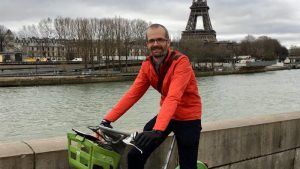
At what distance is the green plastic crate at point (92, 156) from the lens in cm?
208

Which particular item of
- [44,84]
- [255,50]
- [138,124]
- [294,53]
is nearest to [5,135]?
[138,124]

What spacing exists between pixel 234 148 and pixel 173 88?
1880 mm

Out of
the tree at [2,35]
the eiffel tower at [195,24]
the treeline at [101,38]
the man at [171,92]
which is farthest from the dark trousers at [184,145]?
the eiffel tower at [195,24]

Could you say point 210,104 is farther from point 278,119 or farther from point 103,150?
point 103,150

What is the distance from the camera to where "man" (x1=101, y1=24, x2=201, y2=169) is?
244cm

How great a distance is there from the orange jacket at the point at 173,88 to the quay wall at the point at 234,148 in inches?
24.7

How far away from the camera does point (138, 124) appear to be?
17.8 metres

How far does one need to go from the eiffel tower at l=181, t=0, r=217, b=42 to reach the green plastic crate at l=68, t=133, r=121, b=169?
106 m

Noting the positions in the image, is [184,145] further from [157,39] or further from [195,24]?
[195,24]

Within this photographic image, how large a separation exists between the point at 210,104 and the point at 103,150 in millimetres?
24675

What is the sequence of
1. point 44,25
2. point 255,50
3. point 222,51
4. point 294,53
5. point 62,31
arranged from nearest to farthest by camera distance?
1. point 62,31
2. point 44,25
3. point 222,51
4. point 255,50
5. point 294,53

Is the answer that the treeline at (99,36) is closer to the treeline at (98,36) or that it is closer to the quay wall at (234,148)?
the treeline at (98,36)

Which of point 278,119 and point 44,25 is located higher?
point 44,25

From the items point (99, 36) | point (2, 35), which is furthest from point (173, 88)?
point (2, 35)
